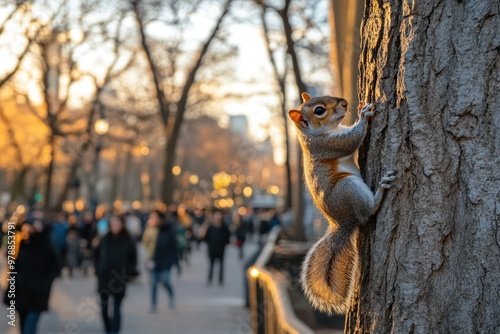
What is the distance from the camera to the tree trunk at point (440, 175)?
2936mm

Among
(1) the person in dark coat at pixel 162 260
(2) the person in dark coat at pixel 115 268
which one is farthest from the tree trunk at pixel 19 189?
(2) the person in dark coat at pixel 115 268

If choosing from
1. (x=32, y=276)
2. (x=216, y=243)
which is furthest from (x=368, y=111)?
(x=216, y=243)

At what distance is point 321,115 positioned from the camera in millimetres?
3525

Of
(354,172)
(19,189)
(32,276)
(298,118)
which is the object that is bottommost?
(32,276)

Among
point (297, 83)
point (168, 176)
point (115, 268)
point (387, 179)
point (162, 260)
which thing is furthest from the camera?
point (168, 176)

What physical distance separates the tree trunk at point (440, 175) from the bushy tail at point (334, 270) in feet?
0.46

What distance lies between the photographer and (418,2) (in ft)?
10.1

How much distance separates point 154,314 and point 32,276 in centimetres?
523

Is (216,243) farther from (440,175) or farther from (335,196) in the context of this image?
(440,175)

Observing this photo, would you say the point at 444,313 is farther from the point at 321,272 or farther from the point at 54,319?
the point at 54,319

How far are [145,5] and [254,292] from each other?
14865 mm

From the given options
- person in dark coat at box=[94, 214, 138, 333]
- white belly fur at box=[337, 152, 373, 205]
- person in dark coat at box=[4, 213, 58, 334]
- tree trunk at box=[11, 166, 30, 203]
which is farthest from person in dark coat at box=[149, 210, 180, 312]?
tree trunk at box=[11, 166, 30, 203]

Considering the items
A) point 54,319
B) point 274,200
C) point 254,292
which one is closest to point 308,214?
point 54,319

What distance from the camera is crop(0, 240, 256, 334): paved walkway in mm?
13297
